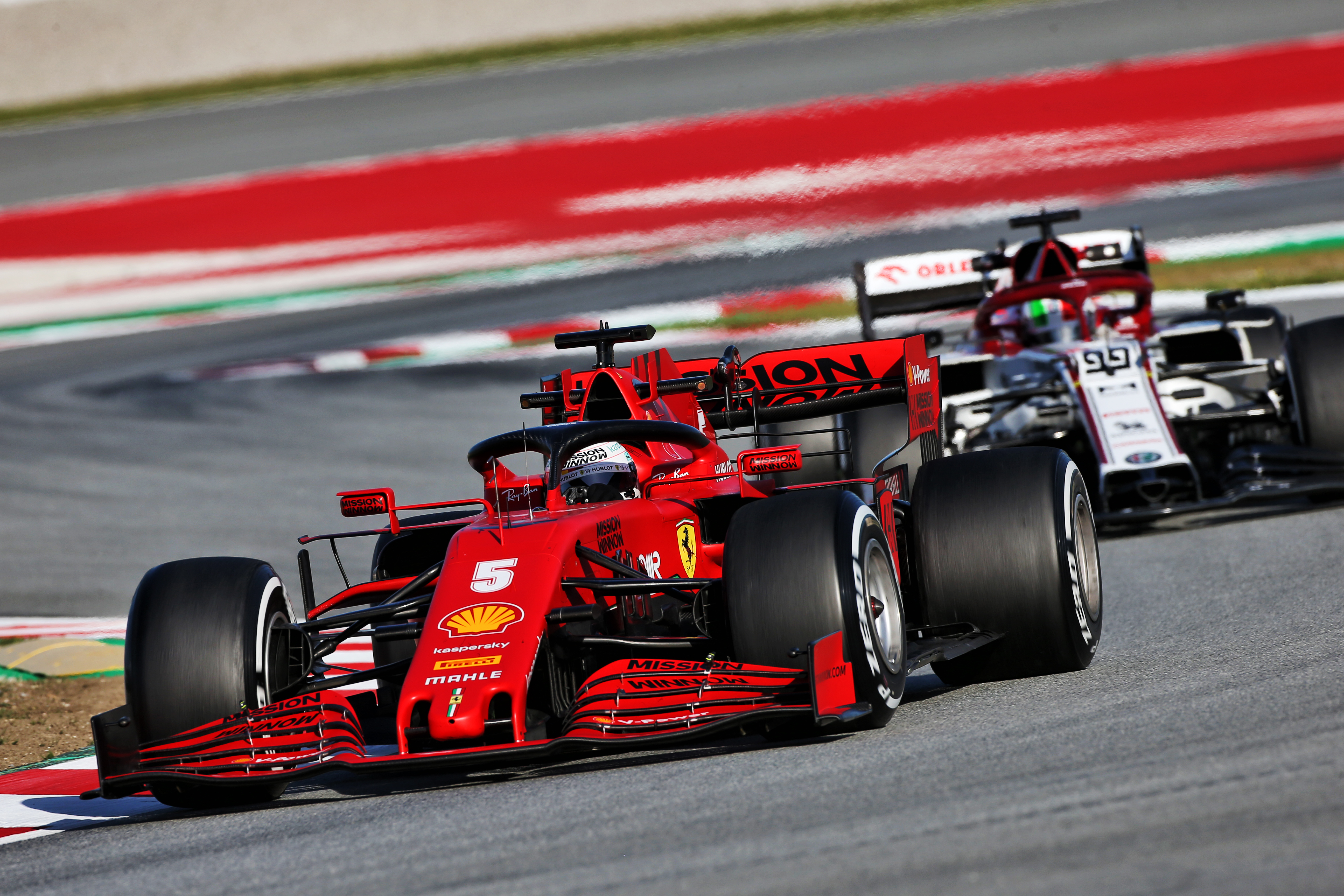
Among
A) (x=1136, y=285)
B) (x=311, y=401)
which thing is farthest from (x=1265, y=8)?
(x=311, y=401)

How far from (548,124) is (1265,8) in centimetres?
1100

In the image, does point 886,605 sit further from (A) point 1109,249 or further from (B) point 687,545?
(A) point 1109,249

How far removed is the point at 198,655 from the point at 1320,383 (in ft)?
25.4

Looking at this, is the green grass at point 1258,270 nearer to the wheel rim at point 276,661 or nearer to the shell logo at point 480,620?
the wheel rim at point 276,661

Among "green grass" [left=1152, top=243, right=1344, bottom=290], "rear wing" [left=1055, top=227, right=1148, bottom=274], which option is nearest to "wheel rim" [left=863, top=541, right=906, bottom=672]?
"rear wing" [left=1055, top=227, right=1148, bottom=274]

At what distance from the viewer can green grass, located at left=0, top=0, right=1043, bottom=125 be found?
28594 mm

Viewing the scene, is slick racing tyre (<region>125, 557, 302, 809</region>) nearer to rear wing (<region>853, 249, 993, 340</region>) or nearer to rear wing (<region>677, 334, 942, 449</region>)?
rear wing (<region>677, 334, 942, 449</region>)

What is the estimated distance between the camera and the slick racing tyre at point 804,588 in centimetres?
569

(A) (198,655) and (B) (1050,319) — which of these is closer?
(A) (198,655)

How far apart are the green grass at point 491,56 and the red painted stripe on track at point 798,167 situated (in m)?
5.68

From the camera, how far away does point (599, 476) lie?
272 inches

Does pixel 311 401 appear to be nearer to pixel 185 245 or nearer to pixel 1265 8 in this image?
pixel 185 245

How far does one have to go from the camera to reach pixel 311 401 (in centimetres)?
1614

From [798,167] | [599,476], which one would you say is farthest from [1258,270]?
[599,476]
